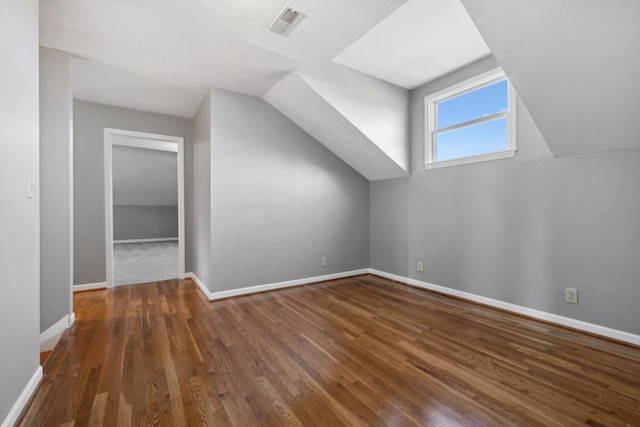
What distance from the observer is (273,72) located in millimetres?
3012

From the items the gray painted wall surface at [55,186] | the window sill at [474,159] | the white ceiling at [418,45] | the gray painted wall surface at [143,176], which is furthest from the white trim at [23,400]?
the gray painted wall surface at [143,176]

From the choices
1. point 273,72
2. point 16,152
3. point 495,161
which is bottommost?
point 16,152

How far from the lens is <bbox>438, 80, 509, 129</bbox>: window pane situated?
3.02m

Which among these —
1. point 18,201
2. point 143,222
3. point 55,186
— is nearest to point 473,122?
point 18,201

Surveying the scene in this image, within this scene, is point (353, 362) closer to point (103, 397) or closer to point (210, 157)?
point (103, 397)

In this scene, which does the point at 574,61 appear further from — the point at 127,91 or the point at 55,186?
the point at 127,91

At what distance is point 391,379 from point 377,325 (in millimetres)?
851

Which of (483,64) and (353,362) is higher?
(483,64)

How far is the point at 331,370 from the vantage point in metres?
1.88

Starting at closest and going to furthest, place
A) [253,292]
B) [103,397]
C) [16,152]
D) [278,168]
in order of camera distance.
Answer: [16,152] < [103,397] < [253,292] < [278,168]

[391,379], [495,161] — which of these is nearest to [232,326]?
[391,379]

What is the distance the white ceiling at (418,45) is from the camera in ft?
7.87

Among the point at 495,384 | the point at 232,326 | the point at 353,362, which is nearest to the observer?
the point at 495,384

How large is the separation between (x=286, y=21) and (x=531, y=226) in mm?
2963
